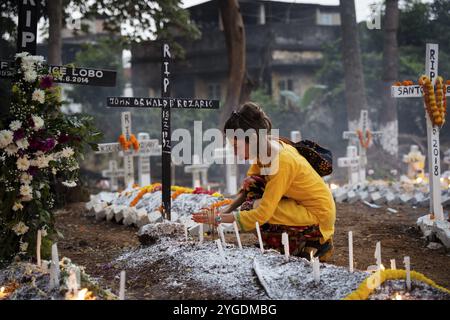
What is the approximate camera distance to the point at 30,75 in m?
5.18

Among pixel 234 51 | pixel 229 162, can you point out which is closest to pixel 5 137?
pixel 229 162

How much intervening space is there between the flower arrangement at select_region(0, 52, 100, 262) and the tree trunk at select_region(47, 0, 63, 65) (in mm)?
6728

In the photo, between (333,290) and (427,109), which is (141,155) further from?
(333,290)

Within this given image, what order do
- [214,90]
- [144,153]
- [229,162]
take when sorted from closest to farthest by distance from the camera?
[144,153]
[229,162]
[214,90]

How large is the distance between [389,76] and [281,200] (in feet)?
49.8

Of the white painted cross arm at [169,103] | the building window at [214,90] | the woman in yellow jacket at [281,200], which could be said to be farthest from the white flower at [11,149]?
the building window at [214,90]

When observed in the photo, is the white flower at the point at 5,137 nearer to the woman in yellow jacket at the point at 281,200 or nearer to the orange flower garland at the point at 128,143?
the woman in yellow jacket at the point at 281,200

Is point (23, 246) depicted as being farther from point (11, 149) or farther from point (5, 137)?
point (5, 137)

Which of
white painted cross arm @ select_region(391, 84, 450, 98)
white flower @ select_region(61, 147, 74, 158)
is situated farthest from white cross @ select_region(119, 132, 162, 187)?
white flower @ select_region(61, 147, 74, 158)

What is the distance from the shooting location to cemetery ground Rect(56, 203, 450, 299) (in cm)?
451

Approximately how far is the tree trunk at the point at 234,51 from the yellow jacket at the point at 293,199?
10.1 metres

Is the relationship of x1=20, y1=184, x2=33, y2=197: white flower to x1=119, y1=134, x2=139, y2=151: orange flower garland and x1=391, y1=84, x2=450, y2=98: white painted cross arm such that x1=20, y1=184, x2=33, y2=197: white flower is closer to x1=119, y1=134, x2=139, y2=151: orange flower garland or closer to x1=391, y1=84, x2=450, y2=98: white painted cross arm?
x1=391, y1=84, x2=450, y2=98: white painted cross arm

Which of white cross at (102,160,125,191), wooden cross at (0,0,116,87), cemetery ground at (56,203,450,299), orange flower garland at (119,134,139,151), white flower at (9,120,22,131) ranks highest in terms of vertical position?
wooden cross at (0,0,116,87)

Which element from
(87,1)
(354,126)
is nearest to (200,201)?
(87,1)
